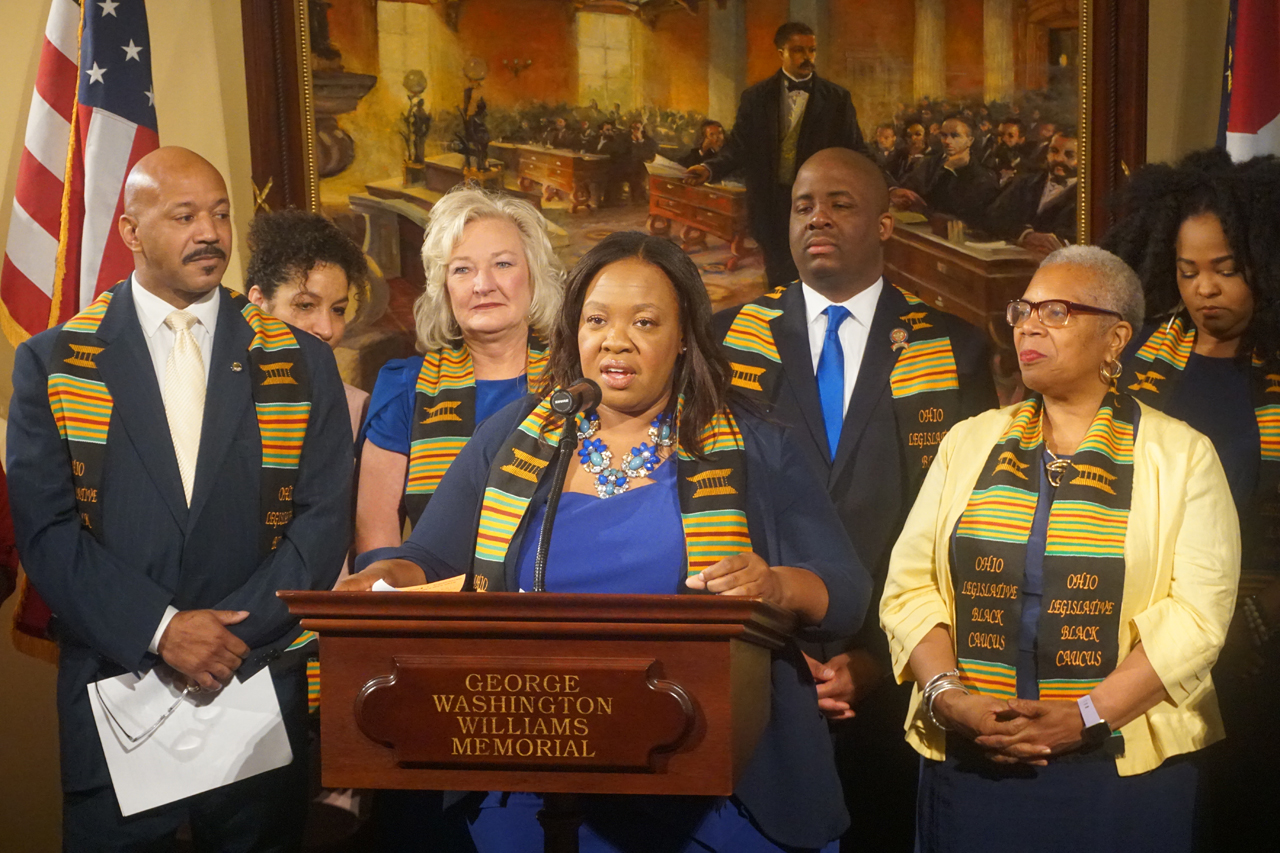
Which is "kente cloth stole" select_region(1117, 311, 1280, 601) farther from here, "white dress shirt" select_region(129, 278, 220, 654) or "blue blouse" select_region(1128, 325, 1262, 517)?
"white dress shirt" select_region(129, 278, 220, 654)

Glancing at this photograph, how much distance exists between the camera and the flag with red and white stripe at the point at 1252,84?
13.4 ft

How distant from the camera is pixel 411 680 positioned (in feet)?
6.23

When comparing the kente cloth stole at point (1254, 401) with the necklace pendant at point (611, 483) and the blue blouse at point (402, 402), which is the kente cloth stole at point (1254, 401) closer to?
the necklace pendant at point (611, 483)

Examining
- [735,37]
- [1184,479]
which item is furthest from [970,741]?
[735,37]

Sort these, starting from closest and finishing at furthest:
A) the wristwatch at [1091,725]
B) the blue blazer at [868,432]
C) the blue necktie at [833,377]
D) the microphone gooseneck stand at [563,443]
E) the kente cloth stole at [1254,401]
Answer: the microphone gooseneck stand at [563,443] < the wristwatch at [1091,725] < the kente cloth stole at [1254,401] < the blue blazer at [868,432] < the blue necktie at [833,377]

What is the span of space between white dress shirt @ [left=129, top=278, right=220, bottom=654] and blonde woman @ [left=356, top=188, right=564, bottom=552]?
572 mm

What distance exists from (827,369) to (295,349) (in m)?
1.40

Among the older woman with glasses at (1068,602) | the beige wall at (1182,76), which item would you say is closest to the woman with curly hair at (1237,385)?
the older woman with glasses at (1068,602)

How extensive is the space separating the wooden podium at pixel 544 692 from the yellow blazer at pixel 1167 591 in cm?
118

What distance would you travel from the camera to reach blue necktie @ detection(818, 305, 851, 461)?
3482 mm

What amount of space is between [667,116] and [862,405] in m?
1.60

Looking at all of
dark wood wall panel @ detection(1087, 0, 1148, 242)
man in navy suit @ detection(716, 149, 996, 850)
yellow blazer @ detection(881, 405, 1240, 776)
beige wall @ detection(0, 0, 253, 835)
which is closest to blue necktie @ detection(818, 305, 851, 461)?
man in navy suit @ detection(716, 149, 996, 850)

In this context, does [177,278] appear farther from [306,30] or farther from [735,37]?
[735,37]

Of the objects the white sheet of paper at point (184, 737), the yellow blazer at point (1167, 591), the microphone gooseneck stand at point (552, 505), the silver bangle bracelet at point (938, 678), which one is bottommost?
the white sheet of paper at point (184, 737)
